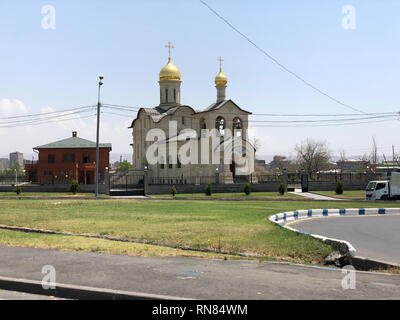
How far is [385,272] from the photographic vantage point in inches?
335

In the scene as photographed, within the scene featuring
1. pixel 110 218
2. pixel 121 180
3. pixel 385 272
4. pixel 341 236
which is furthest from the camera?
pixel 121 180

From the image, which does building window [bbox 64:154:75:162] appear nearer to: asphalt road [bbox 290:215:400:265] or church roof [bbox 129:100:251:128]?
church roof [bbox 129:100:251:128]

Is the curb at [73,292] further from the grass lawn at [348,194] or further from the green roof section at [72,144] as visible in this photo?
the green roof section at [72,144]

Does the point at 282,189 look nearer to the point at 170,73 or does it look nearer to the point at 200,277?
the point at 170,73

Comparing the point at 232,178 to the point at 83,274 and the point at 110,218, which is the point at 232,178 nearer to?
the point at 110,218

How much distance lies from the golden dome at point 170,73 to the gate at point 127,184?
40.5ft

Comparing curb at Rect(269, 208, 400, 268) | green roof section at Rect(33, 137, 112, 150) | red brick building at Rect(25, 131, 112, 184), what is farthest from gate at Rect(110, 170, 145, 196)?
curb at Rect(269, 208, 400, 268)

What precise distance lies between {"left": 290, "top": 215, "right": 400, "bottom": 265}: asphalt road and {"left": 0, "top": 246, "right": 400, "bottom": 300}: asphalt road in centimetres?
286

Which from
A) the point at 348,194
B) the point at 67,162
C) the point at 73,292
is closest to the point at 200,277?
the point at 73,292

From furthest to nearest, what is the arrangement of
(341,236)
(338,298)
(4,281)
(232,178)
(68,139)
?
(68,139) < (232,178) < (341,236) < (4,281) < (338,298)

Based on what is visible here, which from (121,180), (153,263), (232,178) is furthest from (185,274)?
(121,180)

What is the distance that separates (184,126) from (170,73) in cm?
688

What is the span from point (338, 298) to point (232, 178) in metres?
43.5
